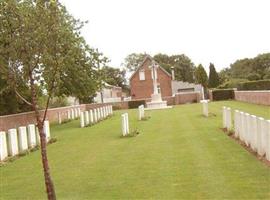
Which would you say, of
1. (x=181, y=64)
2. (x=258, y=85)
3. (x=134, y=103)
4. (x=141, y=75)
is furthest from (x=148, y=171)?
(x=181, y=64)

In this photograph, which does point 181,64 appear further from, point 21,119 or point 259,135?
point 259,135

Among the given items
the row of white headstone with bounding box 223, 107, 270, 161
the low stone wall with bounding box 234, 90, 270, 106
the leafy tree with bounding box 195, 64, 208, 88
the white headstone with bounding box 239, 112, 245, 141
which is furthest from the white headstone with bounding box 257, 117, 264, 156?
the leafy tree with bounding box 195, 64, 208, 88

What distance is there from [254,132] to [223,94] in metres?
44.0

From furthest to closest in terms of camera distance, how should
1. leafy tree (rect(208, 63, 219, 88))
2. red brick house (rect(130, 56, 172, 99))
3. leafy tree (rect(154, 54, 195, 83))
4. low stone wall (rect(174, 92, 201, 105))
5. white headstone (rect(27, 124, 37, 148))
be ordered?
leafy tree (rect(154, 54, 195, 83)), leafy tree (rect(208, 63, 219, 88)), red brick house (rect(130, 56, 172, 99)), low stone wall (rect(174, 92, 201, 105)), white headstone (rect(27, 124, 37, 148))

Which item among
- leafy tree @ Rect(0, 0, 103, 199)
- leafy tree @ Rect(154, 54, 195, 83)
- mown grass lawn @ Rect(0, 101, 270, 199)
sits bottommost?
mown grass lawn @ Rect(0, 101, 270, 199)

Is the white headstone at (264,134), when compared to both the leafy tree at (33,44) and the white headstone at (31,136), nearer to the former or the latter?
the leafy tree at (33,44)

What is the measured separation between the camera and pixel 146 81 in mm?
75812

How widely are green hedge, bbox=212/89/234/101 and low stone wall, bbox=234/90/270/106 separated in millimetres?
7409

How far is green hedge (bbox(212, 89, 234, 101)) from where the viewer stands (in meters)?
54.9

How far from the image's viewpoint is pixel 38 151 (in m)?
17.1

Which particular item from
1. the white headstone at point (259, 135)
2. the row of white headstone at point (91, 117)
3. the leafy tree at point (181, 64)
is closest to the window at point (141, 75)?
the leafy tree at point (181, 64)

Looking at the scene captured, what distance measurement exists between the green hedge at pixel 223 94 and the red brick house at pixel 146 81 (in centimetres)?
2001

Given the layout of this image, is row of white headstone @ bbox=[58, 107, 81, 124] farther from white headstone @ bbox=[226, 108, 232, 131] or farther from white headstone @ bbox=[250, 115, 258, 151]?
white headstone @ bbox=[250, 115, 258, 151]

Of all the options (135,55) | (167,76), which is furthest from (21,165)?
(135,55)
